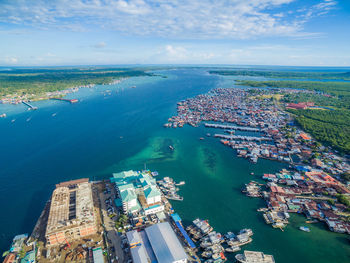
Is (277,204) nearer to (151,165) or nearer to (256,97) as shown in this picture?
(151,165)

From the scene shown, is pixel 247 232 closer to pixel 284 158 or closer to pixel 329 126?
pixel 284 158

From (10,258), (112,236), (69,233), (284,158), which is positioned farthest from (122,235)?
(284,158)

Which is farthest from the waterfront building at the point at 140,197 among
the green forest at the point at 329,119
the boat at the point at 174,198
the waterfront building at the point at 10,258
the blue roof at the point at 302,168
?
the green forest at the point at 329,119

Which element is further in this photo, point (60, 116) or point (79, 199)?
point (60, 116)

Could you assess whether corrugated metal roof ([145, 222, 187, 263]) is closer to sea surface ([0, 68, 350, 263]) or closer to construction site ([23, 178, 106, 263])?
sea surface ([0, 68, 350, 263])

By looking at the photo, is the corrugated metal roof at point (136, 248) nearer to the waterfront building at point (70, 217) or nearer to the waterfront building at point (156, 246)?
the waterfront building at point (156, 246)

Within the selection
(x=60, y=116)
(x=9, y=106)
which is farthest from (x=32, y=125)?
(x=9, y=106)

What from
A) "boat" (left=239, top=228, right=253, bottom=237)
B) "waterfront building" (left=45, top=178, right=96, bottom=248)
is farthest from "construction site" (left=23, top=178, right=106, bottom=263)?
"boat" (left=239, top=228, right=253, bottom=237)
